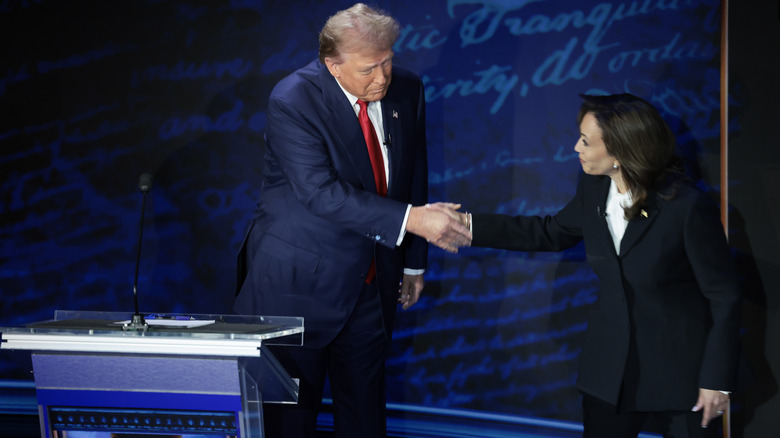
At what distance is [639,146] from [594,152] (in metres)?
0.14

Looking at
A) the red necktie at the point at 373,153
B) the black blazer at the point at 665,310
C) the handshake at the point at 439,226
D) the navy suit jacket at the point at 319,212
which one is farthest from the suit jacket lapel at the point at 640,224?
the red necktie at the point at 373,153

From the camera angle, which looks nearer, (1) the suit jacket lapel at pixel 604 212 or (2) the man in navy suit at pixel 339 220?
(1) the suit jacket lapel at pixel 604 212

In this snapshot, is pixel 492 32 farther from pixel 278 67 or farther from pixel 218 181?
pixel 218 181

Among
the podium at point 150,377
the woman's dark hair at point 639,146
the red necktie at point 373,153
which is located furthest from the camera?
the red necktie at point 373,153

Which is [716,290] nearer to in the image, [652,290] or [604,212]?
[652,290]

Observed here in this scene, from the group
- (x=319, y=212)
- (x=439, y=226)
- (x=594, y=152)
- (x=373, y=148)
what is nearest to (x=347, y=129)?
(x=373, y=148)

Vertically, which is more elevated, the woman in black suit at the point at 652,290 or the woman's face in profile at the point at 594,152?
the woman's face in profile at the point at 594,152

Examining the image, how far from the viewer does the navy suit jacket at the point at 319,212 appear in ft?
8.03

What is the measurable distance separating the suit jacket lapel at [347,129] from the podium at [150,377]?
843 mm

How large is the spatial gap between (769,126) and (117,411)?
260 cm

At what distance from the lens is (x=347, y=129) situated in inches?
98.6

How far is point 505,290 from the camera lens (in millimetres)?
3395

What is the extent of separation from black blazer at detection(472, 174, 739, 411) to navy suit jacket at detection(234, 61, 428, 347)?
2.34ft

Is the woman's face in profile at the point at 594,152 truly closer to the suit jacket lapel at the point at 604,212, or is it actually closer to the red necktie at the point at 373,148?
the suit jacket lapel at the point at 604,212
